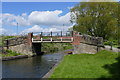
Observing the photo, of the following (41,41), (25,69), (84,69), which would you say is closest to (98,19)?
(41,41)

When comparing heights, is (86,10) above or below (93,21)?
above

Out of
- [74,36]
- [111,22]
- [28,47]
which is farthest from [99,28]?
[28,47]

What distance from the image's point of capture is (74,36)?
25953 mm

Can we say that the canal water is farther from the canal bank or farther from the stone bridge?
the stone bridge

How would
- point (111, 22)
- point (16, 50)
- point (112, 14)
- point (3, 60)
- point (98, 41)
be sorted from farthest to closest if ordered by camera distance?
point (112, 14), point (111, 22), point (16, 50), point (98, 41), point (3, 60)

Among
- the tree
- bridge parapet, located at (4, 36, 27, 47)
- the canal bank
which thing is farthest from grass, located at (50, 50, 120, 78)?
the tree

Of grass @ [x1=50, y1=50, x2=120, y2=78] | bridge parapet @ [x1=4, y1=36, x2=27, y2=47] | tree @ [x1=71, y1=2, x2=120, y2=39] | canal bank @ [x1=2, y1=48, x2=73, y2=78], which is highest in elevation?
tree @ [x1=71, y1=2, x2=120, y2=39]

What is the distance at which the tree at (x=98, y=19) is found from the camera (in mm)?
34656

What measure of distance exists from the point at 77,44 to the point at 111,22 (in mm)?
11694

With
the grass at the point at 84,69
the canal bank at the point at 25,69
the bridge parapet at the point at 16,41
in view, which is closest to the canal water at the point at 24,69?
the canal bank at the point at 25,69

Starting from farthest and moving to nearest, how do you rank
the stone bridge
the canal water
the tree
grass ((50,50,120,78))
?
the tree → the stone bridge → the canal water → grass ((50,50,120,78))

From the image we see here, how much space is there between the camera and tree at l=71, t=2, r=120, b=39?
3466cm

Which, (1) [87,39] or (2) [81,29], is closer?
(1) [87,39]

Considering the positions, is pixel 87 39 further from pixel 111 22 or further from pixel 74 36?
pixel 111 22
